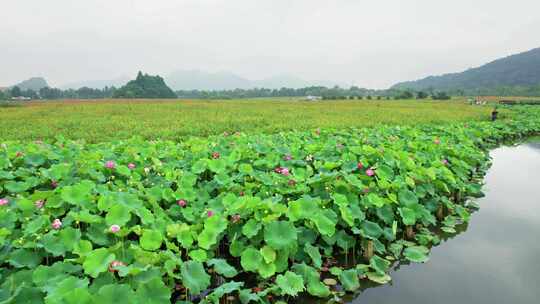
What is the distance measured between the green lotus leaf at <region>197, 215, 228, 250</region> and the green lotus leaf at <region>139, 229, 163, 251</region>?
1.11 ft

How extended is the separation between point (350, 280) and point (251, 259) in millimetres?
995

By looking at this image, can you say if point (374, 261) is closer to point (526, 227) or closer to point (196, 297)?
point (196, 297)

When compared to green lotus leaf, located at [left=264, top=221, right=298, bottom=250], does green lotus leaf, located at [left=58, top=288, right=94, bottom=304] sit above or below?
above

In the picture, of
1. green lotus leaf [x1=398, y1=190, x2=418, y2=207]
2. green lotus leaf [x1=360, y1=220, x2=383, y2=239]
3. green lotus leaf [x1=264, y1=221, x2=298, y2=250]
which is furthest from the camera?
green lotus leaf [x1=398, y1=190, x2=418, y2=207]

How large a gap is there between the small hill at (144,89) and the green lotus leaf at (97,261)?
71187 millimetres

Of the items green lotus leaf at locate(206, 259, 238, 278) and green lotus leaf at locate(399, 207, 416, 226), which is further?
green lotus leaf at locate(399, 207, 416, 226)

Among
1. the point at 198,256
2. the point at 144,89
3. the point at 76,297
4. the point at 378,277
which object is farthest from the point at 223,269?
the point at 144,89

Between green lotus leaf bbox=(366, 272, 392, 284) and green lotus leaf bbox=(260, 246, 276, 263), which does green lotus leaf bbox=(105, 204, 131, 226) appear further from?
green lotus leaf bbox=(366, 272, 392, 284)

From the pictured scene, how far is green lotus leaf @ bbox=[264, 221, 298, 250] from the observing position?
299 centimetres

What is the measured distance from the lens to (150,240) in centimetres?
279

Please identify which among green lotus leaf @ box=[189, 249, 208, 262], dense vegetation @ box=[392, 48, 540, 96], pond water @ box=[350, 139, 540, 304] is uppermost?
dense vegetation @ box=[392, 48, 540, 96]

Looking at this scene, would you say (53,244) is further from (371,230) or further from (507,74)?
(507,74)

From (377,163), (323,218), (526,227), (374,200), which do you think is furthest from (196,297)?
(526,227)

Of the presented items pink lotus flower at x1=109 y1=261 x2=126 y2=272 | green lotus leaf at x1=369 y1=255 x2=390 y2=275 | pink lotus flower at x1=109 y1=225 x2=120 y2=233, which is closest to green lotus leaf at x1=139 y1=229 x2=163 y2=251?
pink lotus flower at x1=109 y1=225 x2=120 y2=233
